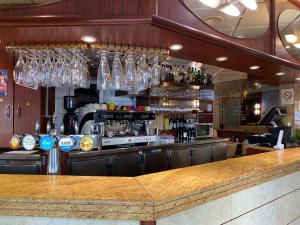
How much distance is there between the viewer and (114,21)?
4.37ft

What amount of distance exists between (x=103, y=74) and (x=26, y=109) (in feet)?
6.99

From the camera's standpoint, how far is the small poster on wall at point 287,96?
4.23 metres

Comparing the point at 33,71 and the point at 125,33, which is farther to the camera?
the point at 33,71

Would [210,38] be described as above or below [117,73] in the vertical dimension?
above

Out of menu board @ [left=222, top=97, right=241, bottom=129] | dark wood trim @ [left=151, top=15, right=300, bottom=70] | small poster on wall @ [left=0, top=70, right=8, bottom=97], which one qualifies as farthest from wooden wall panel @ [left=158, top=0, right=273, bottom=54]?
menu board @ [left=222, top=97, right=241, bottom=129]

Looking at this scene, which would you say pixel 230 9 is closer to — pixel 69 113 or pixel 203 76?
pixel 69 113

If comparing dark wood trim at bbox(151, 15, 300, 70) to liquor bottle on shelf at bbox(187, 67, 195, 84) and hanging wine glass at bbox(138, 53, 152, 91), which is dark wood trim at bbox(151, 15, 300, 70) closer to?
hanging wine glass at bbox(138, 53, 152, 91)

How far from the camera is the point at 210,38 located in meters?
1.65

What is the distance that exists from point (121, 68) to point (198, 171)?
1144mm

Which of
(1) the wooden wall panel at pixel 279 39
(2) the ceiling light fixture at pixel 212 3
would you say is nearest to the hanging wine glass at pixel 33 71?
(2) the ceiling light fixture at pixel 212 3

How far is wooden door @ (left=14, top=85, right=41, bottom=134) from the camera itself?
12.5ft

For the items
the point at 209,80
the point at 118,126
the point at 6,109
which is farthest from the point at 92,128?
the point at 209,80

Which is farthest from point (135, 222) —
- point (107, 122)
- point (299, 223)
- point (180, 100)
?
point (180, 100)

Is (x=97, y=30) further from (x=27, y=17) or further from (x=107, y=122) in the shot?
(x=107, y=122)
